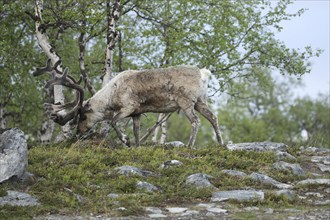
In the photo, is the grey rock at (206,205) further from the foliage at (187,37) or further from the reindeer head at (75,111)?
the foliage at (187,37)

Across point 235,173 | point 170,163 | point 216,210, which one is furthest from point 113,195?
point 235,173

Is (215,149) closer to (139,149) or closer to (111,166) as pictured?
(139,149)

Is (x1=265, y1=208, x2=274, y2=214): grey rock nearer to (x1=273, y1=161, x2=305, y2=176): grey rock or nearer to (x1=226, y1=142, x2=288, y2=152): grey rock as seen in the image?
(x1=273, y1=161, x2=305, y2=176): grey rock

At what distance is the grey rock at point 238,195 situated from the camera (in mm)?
9703

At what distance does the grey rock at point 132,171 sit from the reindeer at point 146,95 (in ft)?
11.7

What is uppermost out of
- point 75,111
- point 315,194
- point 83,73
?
point 83,73

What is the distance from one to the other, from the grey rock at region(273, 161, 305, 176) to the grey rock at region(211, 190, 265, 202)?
6.63 ft

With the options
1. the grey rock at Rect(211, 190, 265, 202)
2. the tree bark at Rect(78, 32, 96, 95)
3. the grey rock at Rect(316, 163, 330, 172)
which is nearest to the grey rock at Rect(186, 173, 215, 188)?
the grey rock at Rect(211, 190, 265, 202)

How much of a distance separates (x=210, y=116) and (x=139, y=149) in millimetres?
2554

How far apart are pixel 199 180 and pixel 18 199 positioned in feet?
10.1

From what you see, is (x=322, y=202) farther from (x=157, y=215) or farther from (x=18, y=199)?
(x=18, y=199)

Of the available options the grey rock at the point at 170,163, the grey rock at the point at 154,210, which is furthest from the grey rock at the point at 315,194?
the grey rock at the point at 170,163

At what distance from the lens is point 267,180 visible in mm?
11031

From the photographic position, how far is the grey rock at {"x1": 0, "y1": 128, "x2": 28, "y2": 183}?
10258 mm
